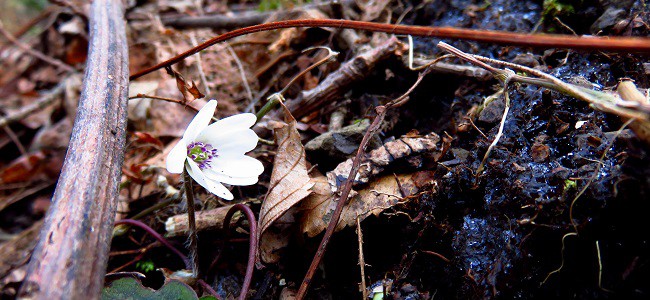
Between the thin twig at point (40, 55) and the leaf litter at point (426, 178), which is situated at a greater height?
the leaf litter at point (426, 178)

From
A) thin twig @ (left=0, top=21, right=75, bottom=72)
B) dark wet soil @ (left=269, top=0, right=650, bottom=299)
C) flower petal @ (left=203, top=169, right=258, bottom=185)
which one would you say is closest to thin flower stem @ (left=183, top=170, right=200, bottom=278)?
flower petal @ (left=203, top=169, right=258, bottom=185)

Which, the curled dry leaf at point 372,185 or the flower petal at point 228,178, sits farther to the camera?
the curled dry leaf at point 372,185

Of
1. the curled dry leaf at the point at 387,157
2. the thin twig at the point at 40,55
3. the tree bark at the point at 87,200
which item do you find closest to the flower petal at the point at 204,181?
the tree bark at the point at 87,200

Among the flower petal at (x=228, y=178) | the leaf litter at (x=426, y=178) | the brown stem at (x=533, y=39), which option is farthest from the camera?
the flower petal at (x=228, y=178)

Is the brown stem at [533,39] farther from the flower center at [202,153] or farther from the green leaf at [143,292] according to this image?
the green leaf at [143,292]

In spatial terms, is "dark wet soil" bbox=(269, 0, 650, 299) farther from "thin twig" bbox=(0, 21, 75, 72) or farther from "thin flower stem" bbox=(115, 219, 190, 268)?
"thin twig" bbox=(0, 21, 75, 72)

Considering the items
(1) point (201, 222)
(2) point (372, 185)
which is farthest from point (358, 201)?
(1) point (201, 222)
